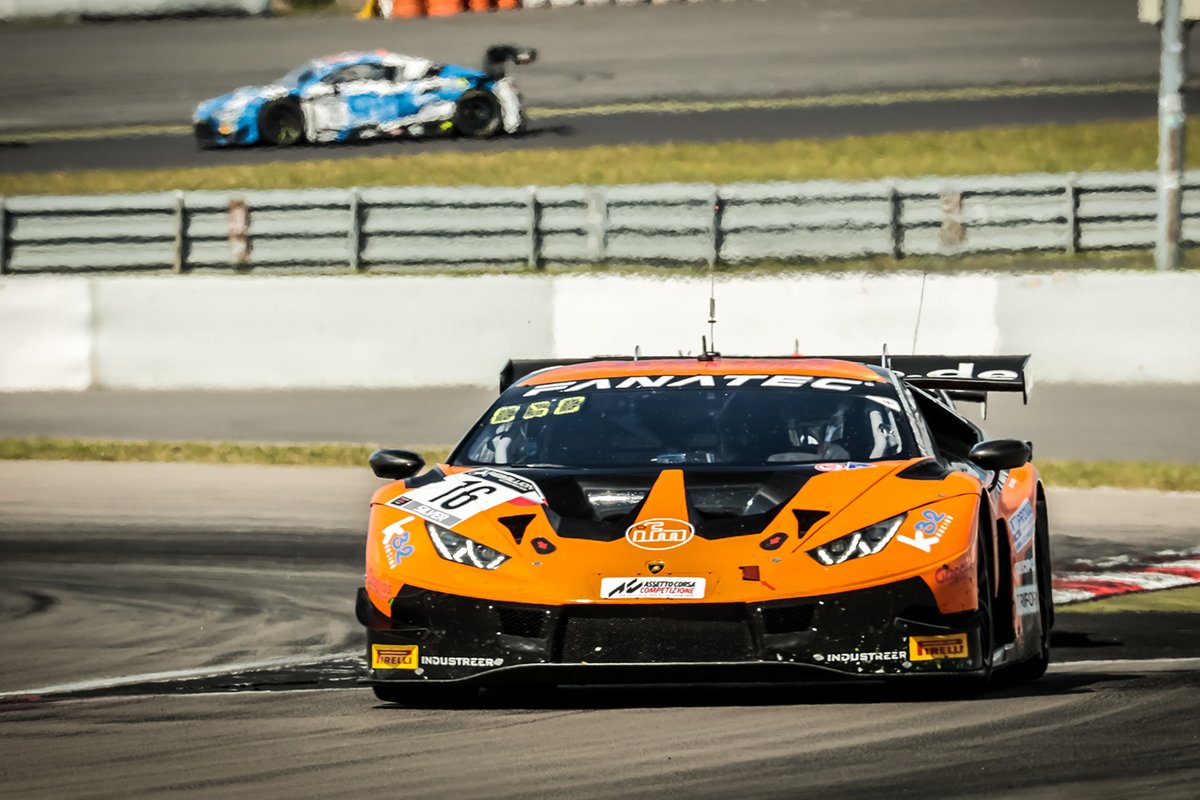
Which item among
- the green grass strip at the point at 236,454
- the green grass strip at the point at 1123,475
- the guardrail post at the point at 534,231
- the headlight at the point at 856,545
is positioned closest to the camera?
the headlight at the point at 856,545

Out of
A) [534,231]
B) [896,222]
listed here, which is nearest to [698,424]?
[534,231]

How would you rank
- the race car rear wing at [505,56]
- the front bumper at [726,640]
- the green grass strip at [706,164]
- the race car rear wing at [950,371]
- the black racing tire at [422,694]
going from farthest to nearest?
the race car rear wing at [505,56] → the green grass strip at [706,164] → the race car rear wing at [950,371] → the black racing tire at [422,694] → the front bumper at [726,640]

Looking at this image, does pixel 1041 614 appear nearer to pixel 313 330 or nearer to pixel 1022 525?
pixel 1022 525

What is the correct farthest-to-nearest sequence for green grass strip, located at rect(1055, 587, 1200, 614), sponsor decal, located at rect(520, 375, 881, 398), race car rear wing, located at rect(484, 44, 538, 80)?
race car rear wing, located at rect(484, 44, 538, 80) → green grass strip, located at rect(1055, 587, 1200, 614) → sponsor decal, located at rect(520, 375, 881, 398)

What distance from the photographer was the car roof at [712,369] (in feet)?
27.9

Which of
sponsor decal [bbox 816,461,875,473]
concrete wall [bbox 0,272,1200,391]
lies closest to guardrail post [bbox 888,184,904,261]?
concrete wall [bbox 0,272,1200,391]

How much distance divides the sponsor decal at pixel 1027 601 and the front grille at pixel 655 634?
55.8 inches

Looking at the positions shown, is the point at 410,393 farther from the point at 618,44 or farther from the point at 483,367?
the point at 618,44

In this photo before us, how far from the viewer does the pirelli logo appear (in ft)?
23.4

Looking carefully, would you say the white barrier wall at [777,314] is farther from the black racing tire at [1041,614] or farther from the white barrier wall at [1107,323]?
the black racing tire at [1041,614]

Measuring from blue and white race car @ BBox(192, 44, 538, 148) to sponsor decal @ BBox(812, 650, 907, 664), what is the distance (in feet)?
74.8

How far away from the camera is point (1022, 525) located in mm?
8289

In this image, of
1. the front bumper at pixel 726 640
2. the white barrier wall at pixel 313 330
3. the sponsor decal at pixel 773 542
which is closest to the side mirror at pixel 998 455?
the front bumper at pixel 726 640

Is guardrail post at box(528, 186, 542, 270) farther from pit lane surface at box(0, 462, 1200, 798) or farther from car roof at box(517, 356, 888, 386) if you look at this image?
car roof at box(517, 356, 888, 386)
